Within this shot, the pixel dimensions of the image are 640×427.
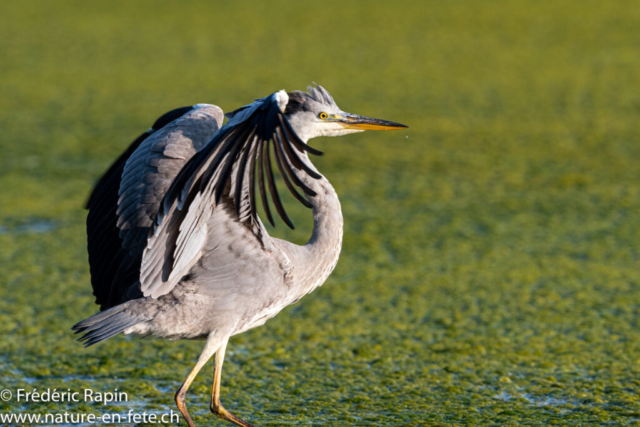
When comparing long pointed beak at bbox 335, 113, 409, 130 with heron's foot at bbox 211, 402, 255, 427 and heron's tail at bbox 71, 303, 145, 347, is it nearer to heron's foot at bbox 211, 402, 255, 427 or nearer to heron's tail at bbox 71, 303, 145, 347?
heron's tail at bbox 71, 303, 145, 347

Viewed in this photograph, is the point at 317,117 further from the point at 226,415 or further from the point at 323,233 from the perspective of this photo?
the point at 226,415

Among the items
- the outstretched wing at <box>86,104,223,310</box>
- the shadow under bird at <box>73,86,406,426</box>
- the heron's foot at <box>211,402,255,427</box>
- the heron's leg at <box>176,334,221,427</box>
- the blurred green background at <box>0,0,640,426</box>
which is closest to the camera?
the shadow under bird at <box>73,86,406,426</box>

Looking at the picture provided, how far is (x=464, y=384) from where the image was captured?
169 inches

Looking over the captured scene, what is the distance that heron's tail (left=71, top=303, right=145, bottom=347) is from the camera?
10.8 feet

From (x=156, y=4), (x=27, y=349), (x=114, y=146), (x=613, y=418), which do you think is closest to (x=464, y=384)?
(x=613, y=418)

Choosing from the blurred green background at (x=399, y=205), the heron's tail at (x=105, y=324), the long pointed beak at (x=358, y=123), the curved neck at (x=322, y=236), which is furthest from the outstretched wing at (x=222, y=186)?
the blurred green background at (x=399, y=205)

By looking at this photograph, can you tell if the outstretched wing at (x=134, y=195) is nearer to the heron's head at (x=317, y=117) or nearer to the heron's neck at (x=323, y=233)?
the heron's head at (x=317, y=117)

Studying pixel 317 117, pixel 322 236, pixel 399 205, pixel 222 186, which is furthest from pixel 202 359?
pixel 399 205

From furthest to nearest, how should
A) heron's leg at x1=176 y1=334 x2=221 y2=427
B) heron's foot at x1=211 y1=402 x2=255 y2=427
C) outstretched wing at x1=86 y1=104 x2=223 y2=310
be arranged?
heron's foot at x1=211 y1=402 x2=255 y2=427 < heron's leg at x1=176 y1=334 x2=221 y2=427 < outstretched wing at x1=86 y1=104 x2=223 y2=310

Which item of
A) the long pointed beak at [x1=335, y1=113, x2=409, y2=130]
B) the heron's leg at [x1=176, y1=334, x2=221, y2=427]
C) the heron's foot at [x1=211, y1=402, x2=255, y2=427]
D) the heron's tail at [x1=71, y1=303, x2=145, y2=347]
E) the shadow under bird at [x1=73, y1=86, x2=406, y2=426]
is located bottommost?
the heron's foot at [x1=211, y1=402, x2=255, y2=427]

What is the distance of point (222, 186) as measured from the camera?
2910 millimetres

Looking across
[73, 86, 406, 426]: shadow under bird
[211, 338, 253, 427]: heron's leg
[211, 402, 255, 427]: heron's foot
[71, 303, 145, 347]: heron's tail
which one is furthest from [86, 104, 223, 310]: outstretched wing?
[211, 402, 255, 427]: heron's foot

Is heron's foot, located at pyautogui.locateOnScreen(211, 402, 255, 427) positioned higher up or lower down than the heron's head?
lower down

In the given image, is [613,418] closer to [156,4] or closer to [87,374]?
[87,374]
